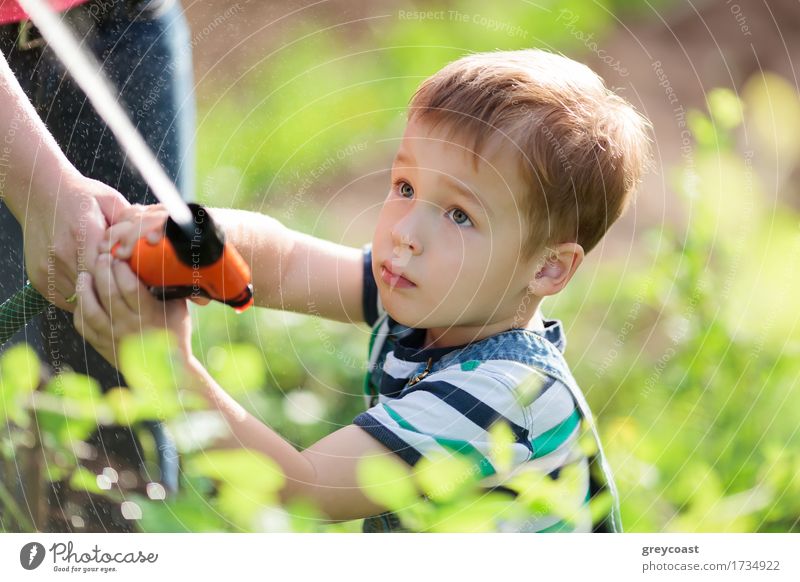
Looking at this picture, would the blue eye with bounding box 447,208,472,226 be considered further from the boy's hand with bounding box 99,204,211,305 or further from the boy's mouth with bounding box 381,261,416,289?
the boy's hand with bounding box 99,204,211,305

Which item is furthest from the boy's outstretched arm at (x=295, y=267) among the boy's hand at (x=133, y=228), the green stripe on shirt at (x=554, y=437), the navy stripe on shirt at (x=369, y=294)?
the green stripe on shirt at (x=554, y=437)

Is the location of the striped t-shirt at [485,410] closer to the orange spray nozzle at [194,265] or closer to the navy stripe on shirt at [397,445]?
the navy stripe on shirt at [397,445]

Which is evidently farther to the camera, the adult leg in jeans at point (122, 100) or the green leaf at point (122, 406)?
the adult leg in jeans at point (122, 100)

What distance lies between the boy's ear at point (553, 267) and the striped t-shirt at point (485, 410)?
0.03 meters

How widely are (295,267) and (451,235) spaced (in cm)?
17

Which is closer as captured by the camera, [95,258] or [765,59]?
[95,258]

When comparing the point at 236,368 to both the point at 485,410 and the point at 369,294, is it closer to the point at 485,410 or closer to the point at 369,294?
the point at 485,410

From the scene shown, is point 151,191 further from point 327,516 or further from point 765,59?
point 765,59

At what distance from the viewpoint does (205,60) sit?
2.65 ft

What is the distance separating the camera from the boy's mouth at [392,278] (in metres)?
0.62

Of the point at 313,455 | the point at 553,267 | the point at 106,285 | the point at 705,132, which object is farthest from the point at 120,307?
the point at 705,132

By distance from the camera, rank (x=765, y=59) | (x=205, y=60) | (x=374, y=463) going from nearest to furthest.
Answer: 1. (x=374, y=463)
2. (x=205, y=60)
3. (x=765, y=59)
